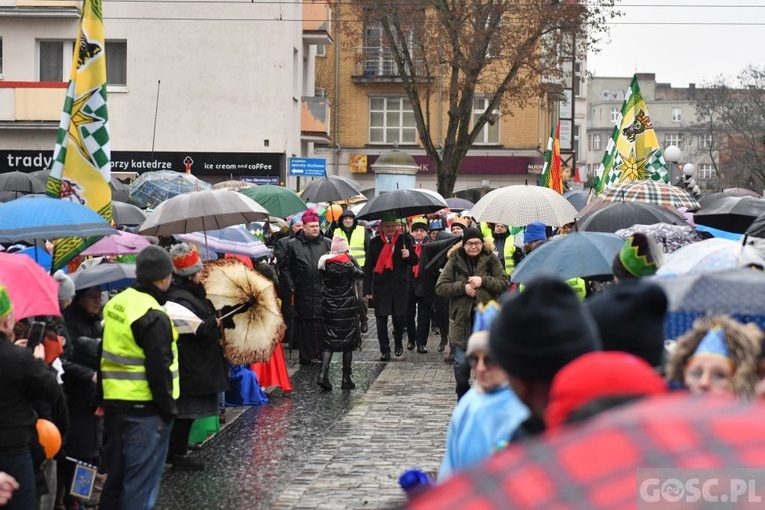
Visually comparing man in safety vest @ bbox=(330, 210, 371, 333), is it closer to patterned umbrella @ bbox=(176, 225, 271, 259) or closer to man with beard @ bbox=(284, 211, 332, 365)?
man with beard @ bbox=(284, 211, 332, 365)

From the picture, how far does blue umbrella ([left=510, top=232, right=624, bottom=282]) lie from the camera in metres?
8.55

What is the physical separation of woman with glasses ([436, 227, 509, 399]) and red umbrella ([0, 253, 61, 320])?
5.50 metres

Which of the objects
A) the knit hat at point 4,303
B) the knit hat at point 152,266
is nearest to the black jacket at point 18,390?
the knit hat at point 4,303

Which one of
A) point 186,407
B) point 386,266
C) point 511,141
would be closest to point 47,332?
point 186,407

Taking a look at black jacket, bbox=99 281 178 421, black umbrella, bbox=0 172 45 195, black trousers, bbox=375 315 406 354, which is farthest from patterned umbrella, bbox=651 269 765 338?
black umbrella, bbox=0 172 45 195

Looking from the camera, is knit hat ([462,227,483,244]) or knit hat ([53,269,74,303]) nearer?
knit hat ([53,269,74,303])

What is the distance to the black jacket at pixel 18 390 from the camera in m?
6.27

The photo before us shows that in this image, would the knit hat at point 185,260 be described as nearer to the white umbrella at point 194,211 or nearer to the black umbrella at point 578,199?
the white umbrella at point 194,211

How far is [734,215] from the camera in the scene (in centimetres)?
Answer: 1381

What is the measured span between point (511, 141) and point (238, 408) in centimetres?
4273

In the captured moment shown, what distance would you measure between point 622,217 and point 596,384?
9533mm

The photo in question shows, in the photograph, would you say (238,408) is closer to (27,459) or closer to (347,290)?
(347,290)

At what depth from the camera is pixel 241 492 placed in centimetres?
901

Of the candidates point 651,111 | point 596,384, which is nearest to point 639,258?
point 596,384
